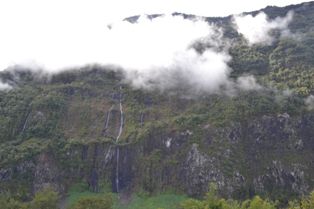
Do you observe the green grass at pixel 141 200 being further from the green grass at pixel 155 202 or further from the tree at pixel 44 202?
the tree at pixel 44 202

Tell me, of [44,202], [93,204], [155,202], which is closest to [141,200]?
[155,202]

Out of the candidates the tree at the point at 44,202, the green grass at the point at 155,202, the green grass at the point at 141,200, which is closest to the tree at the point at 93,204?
the tree at the point at 44,202

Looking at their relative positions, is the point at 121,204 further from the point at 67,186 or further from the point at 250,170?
the point at 250,170

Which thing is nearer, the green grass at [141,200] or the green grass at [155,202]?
the green grass at [155,202]

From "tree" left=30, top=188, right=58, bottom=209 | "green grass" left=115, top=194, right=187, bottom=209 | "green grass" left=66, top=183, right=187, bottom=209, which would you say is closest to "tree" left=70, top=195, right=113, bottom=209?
"tree" left=30, top=188, right=58, bottom=209

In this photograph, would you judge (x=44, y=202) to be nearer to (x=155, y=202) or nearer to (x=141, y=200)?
(x=141, y=200)

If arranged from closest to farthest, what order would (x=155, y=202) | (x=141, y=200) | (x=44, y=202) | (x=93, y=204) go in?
1. (x=93, y=204)
2. (x=44, y=202)
3. (x=155, y=202)
4. (x=141, y=200)

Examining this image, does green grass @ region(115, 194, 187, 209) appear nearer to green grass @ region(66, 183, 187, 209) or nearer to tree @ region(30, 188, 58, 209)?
green grass @ region(66, 183, 187, 209)

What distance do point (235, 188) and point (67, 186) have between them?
66758mm

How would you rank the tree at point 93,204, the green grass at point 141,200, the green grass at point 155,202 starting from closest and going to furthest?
1. the tree at point 93,204
2. the green grass at point 155,202
3. the green grass at point 141,200

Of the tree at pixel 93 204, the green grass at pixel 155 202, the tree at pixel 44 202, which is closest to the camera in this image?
the tree at pixel 93 204

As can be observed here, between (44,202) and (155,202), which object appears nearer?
(44,202)

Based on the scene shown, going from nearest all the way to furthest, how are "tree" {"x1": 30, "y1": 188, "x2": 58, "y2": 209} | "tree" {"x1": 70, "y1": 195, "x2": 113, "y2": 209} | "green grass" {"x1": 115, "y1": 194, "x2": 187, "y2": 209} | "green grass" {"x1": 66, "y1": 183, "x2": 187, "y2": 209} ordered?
"tree" {"x1": 70, "y1": 195, "x2": 113, "y2": 209}
"tree" {"x1": 30, "y1": 188, "x2": 58, "y2": 209}
"green grass" {"x1": 115, "y1": 194, "x2": 187, "y2": 209}
"green grass" {"x1": 66, "y1": 183, "x2": 187, "y2": 209}

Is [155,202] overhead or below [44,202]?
below
